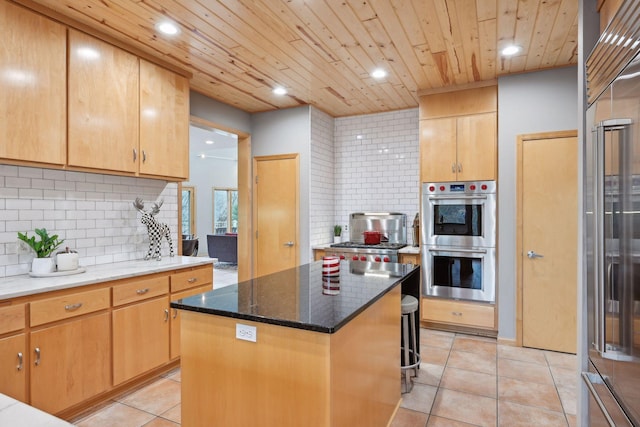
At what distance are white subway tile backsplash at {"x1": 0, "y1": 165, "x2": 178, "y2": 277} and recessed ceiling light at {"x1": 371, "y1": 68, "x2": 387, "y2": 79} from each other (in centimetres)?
239

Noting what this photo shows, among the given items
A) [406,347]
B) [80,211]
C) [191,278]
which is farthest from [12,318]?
[406,347]

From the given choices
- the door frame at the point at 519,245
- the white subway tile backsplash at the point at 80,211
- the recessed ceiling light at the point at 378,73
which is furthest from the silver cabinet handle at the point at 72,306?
the door frame at the point at 519,245

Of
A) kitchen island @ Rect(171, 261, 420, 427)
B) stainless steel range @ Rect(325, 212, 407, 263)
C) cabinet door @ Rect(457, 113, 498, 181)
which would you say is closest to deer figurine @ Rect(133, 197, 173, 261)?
kitchen island @ Rect(171, 261, 420, 427)

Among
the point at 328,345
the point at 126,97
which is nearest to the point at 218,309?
the point at 328,345

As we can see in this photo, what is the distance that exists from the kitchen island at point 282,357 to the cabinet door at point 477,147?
2.39m

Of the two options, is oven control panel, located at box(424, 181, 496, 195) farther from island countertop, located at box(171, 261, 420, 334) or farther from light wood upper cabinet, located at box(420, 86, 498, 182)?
island countertop, located at box(171, 261, 420, 334)

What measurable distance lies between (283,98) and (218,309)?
10.9ft

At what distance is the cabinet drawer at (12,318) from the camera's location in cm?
198

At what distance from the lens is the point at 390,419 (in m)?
2.29

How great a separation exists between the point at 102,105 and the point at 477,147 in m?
3.53

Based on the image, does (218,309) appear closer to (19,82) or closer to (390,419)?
(390,419)

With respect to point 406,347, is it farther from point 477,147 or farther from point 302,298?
point 477,147

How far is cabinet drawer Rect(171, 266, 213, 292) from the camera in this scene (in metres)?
3.07

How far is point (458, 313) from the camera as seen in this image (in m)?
3.97
